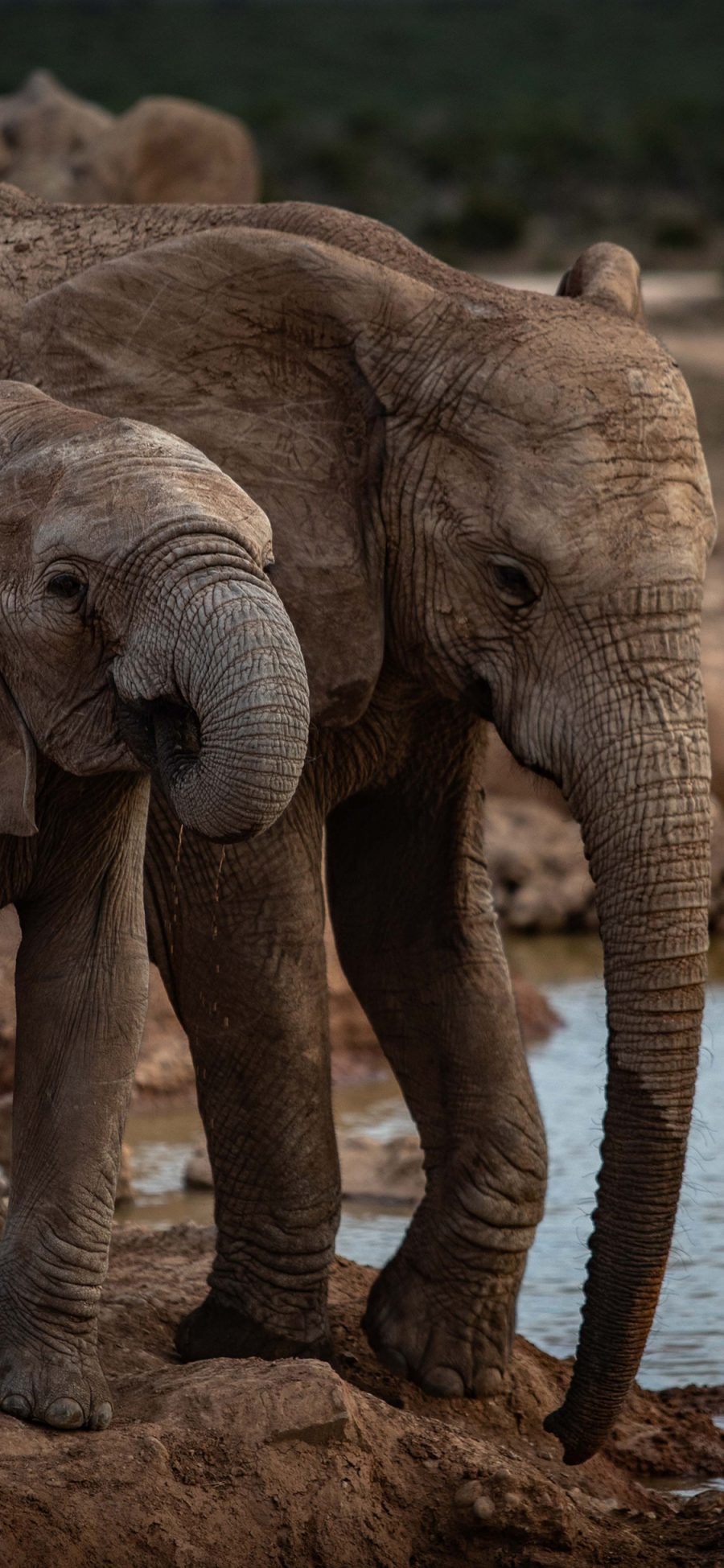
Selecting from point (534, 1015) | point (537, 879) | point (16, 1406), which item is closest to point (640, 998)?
point (16, 1406)

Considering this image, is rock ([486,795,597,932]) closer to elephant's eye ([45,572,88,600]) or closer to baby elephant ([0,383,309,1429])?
baby elephant ([0,383,309,1429])

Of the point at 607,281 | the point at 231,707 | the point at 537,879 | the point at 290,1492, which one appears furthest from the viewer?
the point at 537,879

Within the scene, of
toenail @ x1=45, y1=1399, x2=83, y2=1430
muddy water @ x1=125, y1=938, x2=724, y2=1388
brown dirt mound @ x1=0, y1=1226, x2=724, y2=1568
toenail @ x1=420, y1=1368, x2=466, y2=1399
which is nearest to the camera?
brown dirt mound @ x1=0, y1=1226, x2=724, y2=1568

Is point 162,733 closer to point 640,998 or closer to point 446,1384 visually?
point 640,998

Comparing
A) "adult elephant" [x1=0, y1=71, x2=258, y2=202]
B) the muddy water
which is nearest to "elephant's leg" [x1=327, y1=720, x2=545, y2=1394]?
the muddy water

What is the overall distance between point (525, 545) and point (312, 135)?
52196 mm

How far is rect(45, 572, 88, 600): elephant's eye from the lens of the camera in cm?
342

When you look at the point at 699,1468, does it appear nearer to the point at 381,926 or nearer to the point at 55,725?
the point at 381,926

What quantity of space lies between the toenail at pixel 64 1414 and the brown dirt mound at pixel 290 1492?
0.02 m

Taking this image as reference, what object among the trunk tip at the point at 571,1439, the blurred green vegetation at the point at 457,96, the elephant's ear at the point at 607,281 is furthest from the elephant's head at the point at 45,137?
the blurred green vegetation at the point at 457,96

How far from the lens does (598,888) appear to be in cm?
442

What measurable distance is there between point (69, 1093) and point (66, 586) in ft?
2.92

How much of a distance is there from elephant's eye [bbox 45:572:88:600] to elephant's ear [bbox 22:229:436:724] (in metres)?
1.22

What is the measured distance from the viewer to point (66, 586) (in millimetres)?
3436
